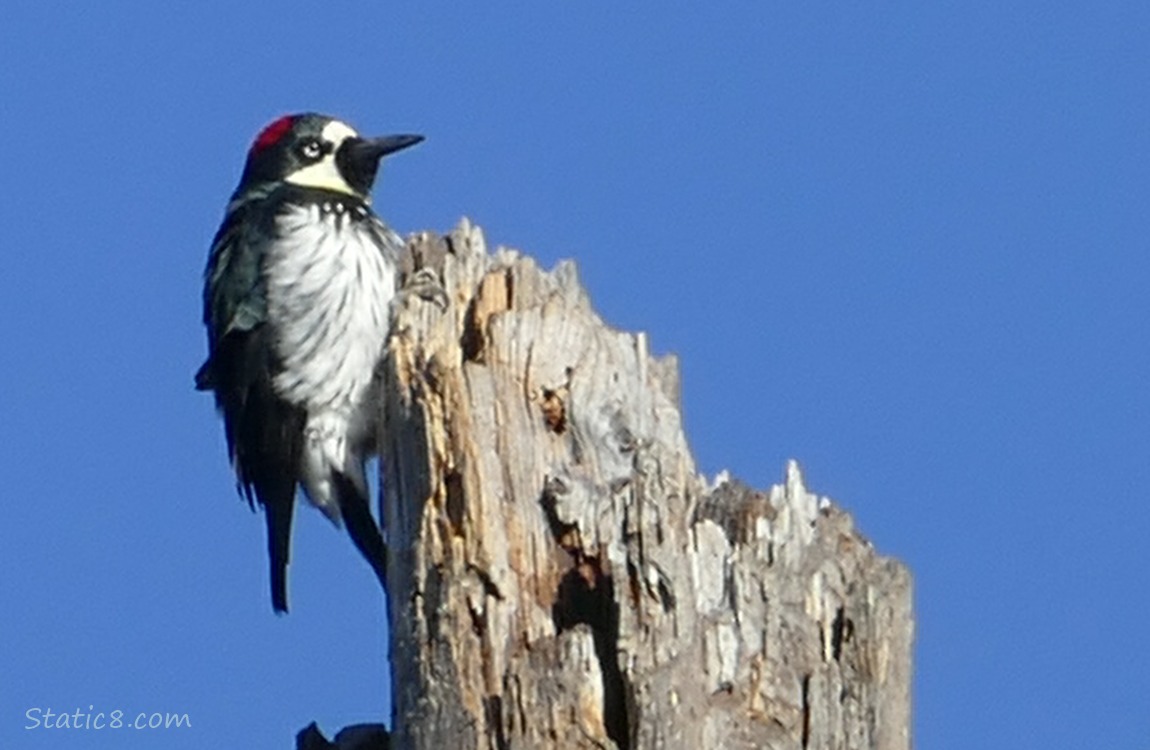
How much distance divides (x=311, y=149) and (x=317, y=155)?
0.04 m

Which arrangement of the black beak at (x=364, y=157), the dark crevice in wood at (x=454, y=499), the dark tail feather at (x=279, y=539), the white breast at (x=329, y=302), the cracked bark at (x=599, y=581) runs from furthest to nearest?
the black beak at (x=364, y=157) < the dark tail feather at (x=279, y=539) < the white breast at (x=329, y=302) < the dark crevice in wood at (x=454, y=499) < the cracked bark at (x=599, y=581)

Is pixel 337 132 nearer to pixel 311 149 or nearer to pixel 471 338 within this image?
pixel 311 149

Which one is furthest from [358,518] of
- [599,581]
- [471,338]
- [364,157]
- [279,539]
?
[599,581]

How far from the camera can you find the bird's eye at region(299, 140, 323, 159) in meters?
7.48

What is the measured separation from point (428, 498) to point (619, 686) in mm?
709

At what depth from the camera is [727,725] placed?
13.3ft

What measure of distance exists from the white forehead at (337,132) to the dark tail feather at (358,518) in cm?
A: 128

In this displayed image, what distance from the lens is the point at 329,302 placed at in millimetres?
6727

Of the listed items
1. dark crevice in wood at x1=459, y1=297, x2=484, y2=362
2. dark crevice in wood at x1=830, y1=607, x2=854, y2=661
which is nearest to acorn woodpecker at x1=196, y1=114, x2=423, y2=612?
dark crevice in wood at x1=459, y1=297, x2=484, y2=362

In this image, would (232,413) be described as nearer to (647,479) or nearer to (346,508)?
(346,508)

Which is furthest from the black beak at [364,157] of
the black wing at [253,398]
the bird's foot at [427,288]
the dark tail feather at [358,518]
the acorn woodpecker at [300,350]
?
the bird's foot at [427,288]

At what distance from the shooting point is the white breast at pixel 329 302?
6684 mm

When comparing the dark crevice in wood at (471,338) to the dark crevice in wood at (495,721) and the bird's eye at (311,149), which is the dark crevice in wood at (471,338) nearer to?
the dark crevice in wood at (495,721)

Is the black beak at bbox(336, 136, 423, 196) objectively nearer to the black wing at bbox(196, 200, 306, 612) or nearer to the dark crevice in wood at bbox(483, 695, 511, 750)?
the black wing at bbox(196, 200, 306, 612)
